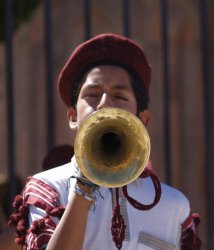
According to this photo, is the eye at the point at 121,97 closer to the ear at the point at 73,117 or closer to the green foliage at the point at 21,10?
the ear at the point at 73,117

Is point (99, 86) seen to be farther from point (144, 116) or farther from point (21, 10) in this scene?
point (21, 10)

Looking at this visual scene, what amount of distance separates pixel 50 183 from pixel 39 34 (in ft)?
18.5

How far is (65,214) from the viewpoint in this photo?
3.19 m

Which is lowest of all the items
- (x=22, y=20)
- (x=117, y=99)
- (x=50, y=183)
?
(x=22, y=20)

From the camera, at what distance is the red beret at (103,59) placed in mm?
3605

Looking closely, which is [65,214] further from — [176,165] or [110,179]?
[176,165]

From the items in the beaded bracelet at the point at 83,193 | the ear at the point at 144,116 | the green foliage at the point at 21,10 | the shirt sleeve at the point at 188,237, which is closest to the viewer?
the beaded bracelet at the point at 83,193

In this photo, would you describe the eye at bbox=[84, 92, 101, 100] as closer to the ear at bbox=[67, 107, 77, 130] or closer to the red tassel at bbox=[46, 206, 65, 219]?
the ear at bbox=[67, 107, 77, 130]

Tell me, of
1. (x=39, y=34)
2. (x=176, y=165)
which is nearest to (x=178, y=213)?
(x=176, y=165)

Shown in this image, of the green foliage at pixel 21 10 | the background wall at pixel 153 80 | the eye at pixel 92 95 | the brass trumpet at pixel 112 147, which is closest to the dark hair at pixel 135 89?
the eye at pixel 92 95

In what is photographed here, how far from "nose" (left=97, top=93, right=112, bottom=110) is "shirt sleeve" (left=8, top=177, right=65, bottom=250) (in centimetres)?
29

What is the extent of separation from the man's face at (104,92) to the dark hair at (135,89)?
A: 0.08 ft

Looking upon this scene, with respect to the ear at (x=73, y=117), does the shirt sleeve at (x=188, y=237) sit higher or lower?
lower

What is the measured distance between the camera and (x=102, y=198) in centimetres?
344
